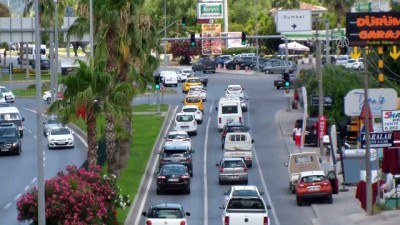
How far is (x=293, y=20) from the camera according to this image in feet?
270

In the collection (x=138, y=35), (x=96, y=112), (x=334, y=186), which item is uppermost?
(x=138, y=35)

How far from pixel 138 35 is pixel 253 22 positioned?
321ft

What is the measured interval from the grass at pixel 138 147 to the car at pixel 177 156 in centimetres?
134

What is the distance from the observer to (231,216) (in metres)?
35.5

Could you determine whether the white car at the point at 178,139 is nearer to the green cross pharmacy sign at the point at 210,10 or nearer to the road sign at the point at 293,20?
the road sign at the point at 293,20

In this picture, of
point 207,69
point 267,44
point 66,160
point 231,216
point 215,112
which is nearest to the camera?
point 231,216

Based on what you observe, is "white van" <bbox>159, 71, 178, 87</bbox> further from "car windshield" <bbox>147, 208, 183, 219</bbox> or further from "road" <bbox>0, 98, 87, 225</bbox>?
"car windshield" <bbox>147, 208, 183, 219</bbox>

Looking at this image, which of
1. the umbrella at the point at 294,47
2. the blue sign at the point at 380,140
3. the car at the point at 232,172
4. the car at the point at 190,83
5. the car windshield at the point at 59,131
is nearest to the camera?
the blue sign at the point at 380,140

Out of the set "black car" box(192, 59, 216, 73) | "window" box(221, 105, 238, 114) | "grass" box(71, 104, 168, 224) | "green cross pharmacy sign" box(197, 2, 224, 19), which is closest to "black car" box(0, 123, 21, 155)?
"grass" box(71, 104, 168, 224)

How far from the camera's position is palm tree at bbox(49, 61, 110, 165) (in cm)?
3966

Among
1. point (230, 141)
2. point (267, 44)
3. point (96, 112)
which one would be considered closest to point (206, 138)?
point (230, 141)

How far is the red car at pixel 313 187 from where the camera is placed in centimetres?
4522

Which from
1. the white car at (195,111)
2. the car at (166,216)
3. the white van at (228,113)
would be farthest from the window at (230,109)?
the car at (166,216)

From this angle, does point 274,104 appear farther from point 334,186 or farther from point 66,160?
point 334,186
